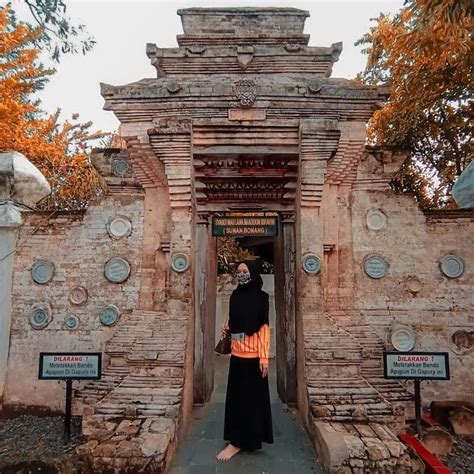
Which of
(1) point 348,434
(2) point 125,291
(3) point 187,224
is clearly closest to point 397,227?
(3) point 187,224

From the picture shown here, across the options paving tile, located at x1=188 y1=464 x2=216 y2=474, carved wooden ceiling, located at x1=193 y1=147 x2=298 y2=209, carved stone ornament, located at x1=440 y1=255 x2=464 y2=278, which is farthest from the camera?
carved stone ornament, located at x1=440 y1=255 x2=464 y2=278

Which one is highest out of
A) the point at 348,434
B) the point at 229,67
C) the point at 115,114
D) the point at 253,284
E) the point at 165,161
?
the point at 229,67

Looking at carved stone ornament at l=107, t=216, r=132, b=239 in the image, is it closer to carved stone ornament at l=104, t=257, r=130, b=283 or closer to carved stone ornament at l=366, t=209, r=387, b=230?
carved stone ornament at l=104, t=257, r=130, b=283

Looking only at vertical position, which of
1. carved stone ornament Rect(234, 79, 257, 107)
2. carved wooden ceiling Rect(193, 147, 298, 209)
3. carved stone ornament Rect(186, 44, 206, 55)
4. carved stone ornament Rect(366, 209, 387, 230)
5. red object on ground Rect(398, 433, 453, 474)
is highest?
carved stone ornament Rect(186, 44, 206, 55)

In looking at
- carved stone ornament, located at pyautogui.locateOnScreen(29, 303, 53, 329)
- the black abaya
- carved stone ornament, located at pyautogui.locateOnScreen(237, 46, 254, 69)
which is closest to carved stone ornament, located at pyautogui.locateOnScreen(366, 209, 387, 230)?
carved stone ornament, located at pyautogui.locateOnScreen(237, 46, 254, 69)

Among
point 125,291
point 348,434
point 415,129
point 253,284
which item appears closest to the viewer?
point 348,434

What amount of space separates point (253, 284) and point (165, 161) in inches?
94.2

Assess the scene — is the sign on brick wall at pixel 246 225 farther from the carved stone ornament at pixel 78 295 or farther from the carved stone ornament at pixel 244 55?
the carved stone ornament at pixel 244 55

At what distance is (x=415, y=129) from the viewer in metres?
10.2

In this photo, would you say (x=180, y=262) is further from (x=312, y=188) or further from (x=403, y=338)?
(x=403, y=338)

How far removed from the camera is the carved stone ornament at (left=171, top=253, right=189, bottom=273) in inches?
216

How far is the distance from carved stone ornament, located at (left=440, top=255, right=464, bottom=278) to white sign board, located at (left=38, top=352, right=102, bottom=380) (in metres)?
5.45

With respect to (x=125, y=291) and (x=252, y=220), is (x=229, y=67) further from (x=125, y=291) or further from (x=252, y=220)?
(x=125, y=291)

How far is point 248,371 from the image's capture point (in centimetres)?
428
